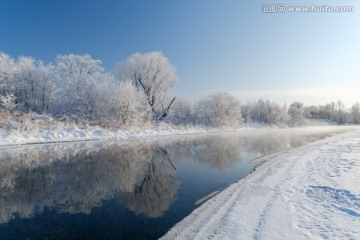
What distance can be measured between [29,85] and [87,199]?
43278mm

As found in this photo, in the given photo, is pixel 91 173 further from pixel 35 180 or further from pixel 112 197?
pixel 112 197

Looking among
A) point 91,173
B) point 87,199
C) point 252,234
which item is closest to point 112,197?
point 87,199

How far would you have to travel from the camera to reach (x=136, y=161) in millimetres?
17719

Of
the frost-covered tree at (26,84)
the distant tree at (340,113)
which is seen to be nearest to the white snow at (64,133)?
the frost-covered tree at (26,84)

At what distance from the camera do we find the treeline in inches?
1713

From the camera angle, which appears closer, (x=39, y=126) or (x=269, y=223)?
(x=269, y=223)

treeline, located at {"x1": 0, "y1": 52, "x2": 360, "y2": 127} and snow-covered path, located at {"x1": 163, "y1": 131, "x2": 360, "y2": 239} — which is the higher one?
treeline, located at {"x1": 0, "y1": 52, "x2": 360, "y2": 127}

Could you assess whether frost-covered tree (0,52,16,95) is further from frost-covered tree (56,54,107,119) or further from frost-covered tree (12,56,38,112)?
frost-covered tree (56,54,107,119)

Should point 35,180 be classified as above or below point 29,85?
below

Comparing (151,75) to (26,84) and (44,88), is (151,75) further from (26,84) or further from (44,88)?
(26,84)

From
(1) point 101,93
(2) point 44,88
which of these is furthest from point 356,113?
(2) point 44,88

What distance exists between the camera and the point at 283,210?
7.80m

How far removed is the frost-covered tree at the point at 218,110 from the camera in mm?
65312

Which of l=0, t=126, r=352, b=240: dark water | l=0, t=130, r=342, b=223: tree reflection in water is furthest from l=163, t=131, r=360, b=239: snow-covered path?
l=0, t=130, r=342, b=223: tree reflection in water
